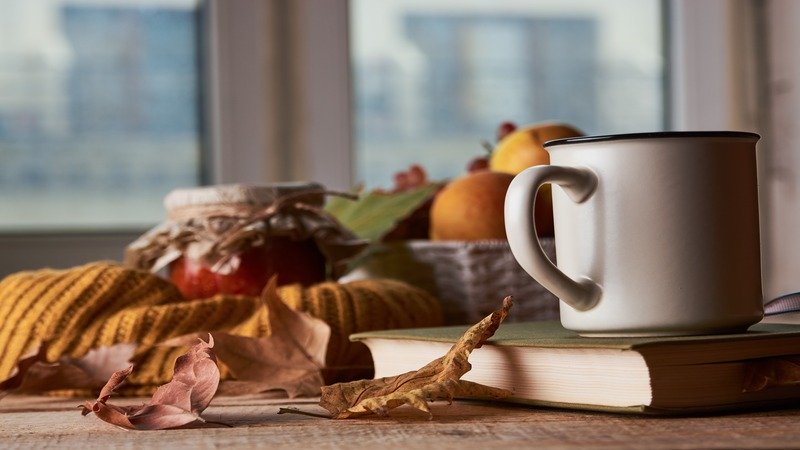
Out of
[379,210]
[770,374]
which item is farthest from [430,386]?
[379,210]

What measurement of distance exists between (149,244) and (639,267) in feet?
1.43

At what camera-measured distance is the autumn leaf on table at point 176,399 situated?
1.51 feet

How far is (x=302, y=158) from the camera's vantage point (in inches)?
59.1

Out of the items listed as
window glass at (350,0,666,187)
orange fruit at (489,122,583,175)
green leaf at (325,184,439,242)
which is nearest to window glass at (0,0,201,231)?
window glass at (350,0,666,187)

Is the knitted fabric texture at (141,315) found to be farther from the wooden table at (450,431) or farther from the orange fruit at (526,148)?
the orange fruit at (526,148)

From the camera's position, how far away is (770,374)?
0.46m

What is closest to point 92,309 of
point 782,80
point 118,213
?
point 118,213

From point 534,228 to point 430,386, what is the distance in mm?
87

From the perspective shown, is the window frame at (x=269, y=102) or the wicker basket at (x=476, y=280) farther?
the window frame at (x=269, y=102)

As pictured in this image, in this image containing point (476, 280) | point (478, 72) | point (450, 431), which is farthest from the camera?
point (478, 72)

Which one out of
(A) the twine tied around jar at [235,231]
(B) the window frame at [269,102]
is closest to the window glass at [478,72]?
(B) the window frame at [269,102]

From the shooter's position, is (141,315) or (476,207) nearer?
(141,315)

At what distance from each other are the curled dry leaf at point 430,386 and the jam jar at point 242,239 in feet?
0.91

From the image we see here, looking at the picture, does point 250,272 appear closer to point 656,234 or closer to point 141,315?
point 141,315
